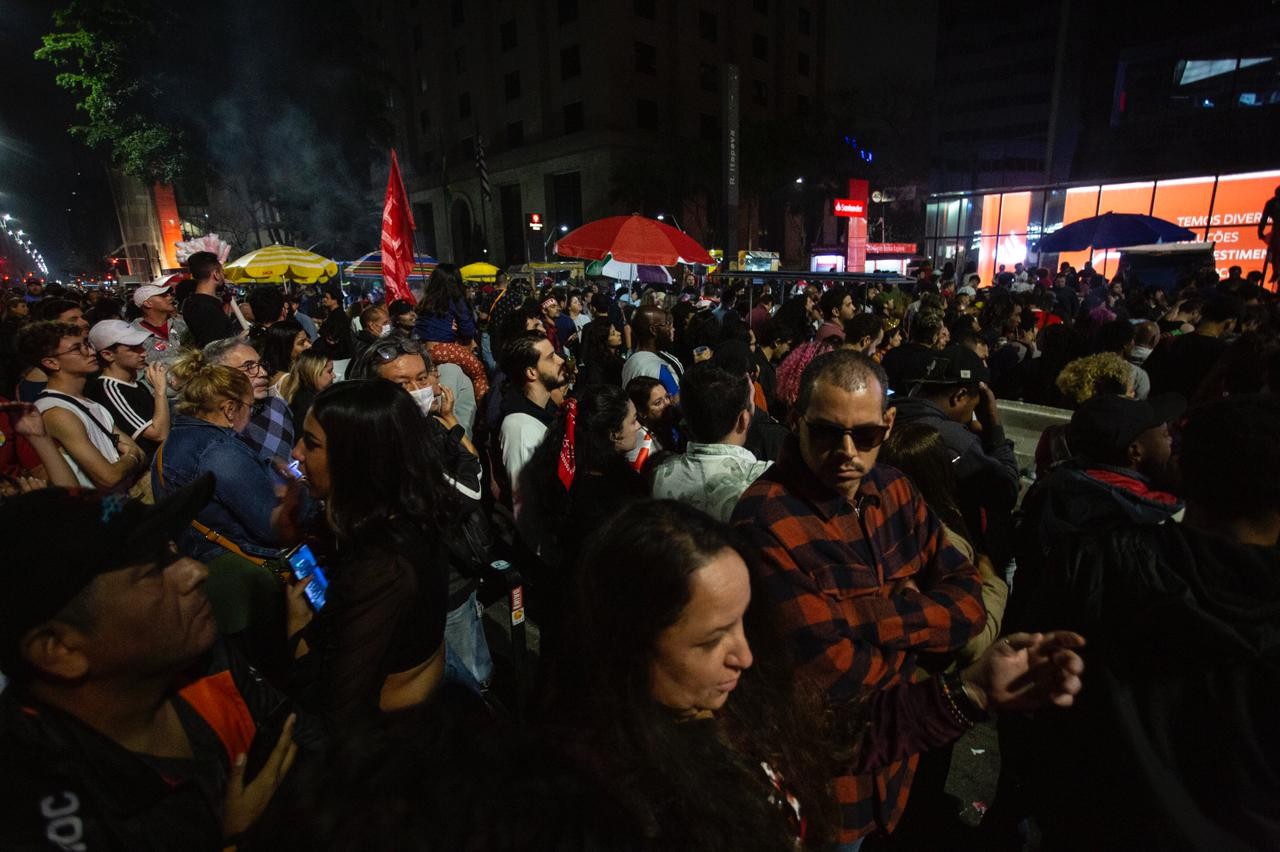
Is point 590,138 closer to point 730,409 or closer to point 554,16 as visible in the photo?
point 554,16

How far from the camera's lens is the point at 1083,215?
79.3 ft

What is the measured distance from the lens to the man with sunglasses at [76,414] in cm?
340

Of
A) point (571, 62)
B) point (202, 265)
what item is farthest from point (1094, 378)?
point (571, 62)

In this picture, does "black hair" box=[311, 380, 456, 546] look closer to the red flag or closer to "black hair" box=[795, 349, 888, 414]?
"black hair" box=[795, 349, 888, 414]

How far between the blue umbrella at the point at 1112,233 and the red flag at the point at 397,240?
33.1 ft

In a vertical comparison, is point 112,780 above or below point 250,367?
below

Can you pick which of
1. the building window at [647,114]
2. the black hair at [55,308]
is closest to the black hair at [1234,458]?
the black hair at [55,308]

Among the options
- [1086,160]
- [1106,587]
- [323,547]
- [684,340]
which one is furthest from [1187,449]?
[1086,160]

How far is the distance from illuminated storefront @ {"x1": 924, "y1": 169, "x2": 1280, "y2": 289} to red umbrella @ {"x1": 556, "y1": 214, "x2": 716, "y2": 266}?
36.3ft

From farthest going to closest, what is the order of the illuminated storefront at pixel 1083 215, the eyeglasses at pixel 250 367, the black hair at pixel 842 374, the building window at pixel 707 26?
the building window at pixel 707 26
the illuminated storefront at pixel 1083 215
the eyeglasses at pixel 250 367
the black hair at pixel 842 374

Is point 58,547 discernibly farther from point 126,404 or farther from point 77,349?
point 126,404

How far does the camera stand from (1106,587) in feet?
5.44

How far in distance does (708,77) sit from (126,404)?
4800 cm

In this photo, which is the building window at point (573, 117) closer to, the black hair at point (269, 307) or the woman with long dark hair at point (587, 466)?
the black hair at point (269, 307)
